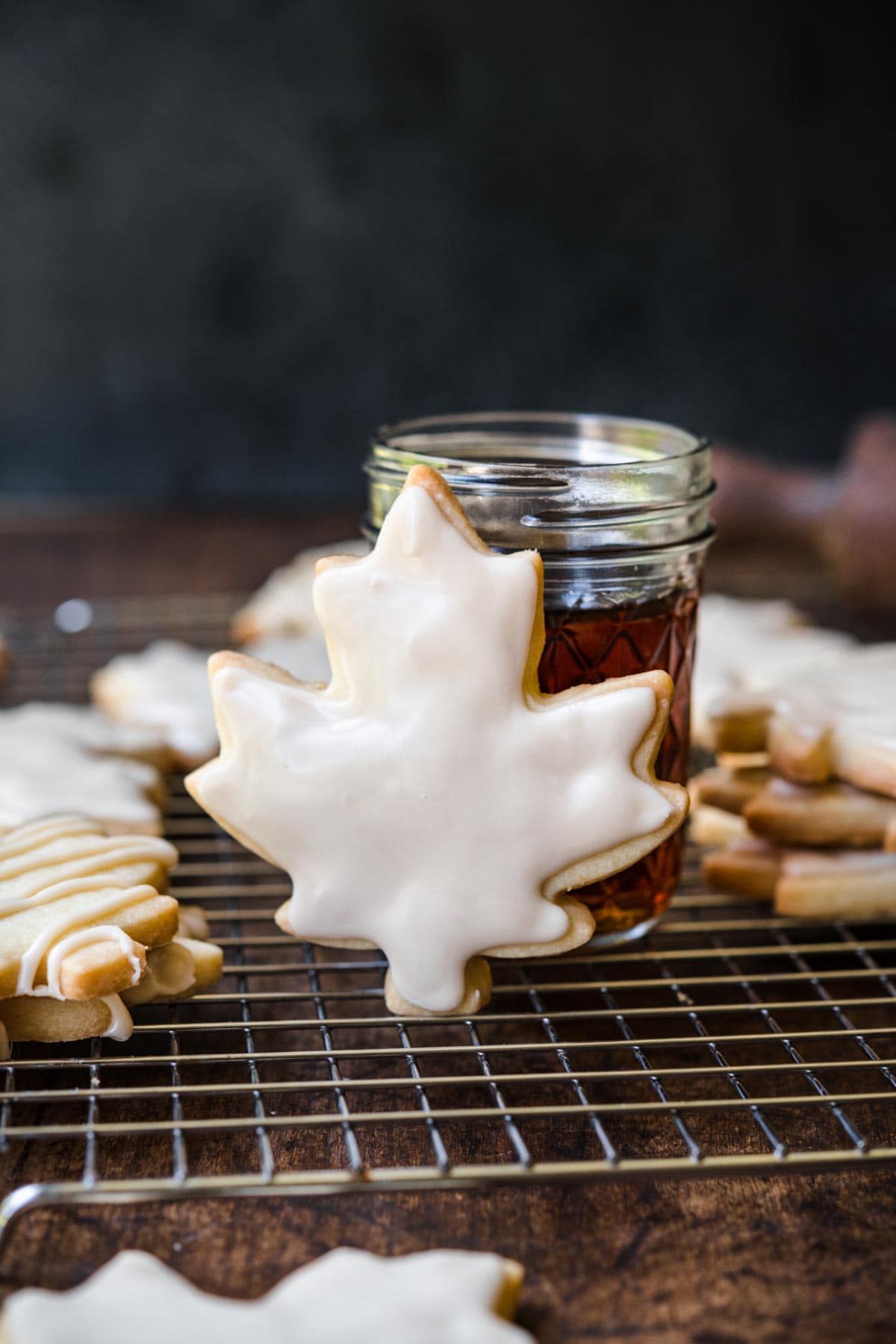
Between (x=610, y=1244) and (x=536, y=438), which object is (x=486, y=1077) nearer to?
(x=610, y=1244)

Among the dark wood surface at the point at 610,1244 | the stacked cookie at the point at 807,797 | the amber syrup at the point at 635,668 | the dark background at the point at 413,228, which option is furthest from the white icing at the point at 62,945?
the dark background at the point at 413,228

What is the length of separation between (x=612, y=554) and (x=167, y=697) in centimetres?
63

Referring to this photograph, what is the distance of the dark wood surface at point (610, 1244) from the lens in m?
0.65

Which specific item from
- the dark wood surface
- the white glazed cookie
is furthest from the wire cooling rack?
the white glazed cookie

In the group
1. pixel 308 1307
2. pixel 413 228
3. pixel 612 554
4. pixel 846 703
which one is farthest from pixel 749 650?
pixel 413 228

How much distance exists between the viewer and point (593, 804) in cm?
84

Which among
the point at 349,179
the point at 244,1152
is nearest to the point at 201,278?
the point at 349,179

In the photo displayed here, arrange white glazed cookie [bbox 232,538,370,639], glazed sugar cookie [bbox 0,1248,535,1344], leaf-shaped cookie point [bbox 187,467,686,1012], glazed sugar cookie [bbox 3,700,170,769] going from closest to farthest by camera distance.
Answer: glazed sugar cookie [bbox 0,1248,535,1344] → leaf-shaped cookie point [bbox 187,467,686,1012] → glazed sugar cookie [bbox 3,700,170,769] → white glazed cookie [bbox 232,538,370,639]

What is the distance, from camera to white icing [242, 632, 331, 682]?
1416 mm

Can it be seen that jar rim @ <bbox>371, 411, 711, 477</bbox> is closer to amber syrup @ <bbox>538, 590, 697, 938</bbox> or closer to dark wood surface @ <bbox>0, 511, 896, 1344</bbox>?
amber syrup @ <bbox>538, 590, 697, 938</bbox>

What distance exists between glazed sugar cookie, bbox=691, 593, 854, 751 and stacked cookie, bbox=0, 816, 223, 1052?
0.46 metres

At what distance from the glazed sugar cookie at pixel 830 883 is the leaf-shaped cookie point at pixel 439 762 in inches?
8.6

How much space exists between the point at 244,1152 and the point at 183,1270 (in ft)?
0.33

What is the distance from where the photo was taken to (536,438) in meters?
1.12
